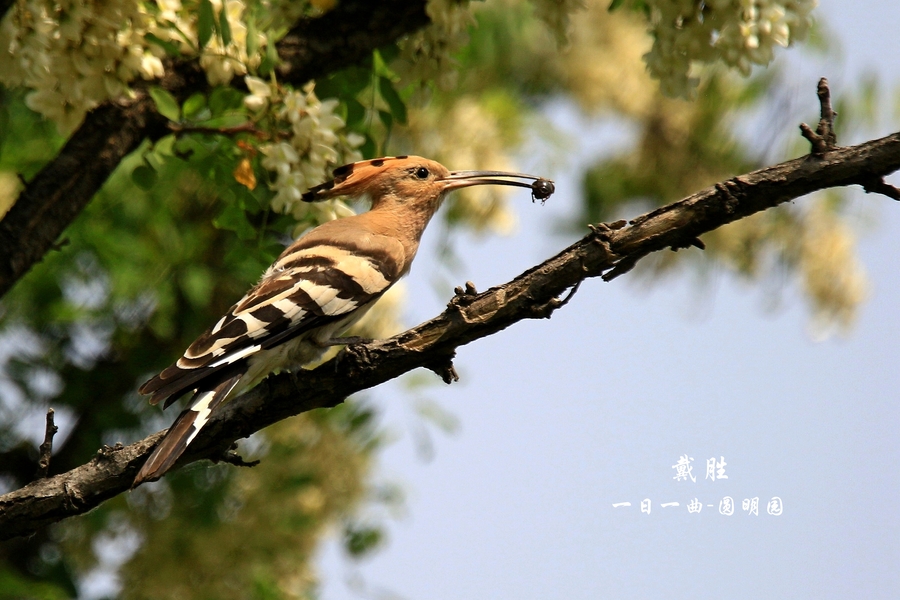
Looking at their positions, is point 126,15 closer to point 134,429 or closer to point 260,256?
point 260,256

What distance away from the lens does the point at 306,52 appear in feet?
11.6

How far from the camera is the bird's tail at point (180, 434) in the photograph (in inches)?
104

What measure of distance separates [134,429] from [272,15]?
210 cm

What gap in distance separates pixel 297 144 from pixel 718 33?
51.5 inches

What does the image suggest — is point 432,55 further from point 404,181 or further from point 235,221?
point 235,221

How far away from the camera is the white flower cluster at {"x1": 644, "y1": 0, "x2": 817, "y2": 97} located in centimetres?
315

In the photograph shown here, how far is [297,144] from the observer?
3.24 m

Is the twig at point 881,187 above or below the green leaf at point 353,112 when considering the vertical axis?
below

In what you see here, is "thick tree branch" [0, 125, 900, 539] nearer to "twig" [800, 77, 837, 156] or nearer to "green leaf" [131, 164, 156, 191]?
"twig" [800, 77, 837, 156]

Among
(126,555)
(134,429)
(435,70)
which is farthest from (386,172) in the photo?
(126,555)

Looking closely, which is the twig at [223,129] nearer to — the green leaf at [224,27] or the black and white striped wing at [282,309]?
the green leaf at [224,27]

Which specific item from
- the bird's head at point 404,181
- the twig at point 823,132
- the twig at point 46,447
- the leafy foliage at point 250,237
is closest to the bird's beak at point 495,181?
the bird's head at point 404,181

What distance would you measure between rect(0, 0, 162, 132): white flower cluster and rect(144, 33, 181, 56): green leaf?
0.03m

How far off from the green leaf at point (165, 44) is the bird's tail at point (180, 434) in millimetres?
1106
